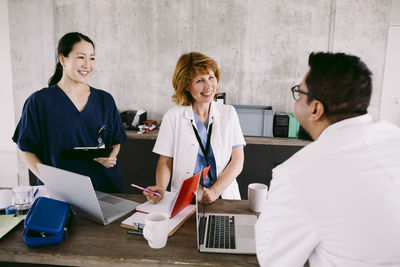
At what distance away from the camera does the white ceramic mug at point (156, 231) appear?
1.23m

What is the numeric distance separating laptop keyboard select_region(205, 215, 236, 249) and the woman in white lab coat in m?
0.49

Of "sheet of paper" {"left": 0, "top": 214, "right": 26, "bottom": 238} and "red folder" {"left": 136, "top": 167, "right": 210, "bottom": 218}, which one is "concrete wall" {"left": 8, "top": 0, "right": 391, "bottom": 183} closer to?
"red folder" {"left": 136, "top": 167, "right": 210, "bottom": 218}

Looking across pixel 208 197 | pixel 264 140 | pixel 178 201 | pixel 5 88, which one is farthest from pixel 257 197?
pixel 5 88

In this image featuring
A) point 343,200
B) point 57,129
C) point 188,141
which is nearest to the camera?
point 343,200

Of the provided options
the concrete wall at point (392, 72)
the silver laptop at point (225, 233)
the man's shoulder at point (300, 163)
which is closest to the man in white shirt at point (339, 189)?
the man's shoulder at point (300, 163)

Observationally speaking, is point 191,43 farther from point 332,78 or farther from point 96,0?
point 332,78

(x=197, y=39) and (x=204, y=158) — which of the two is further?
(x=197, y=39)

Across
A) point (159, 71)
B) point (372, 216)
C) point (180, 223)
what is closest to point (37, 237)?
point (180, 223)

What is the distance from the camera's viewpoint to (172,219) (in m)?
1.51

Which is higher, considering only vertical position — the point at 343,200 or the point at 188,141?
the point at 343,200

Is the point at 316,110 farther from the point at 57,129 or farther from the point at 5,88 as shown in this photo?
the point at 5,88

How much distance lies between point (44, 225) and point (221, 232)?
0.76 m

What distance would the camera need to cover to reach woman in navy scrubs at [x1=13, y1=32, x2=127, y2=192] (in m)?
1.94

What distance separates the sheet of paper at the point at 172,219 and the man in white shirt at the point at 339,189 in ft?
1.66
